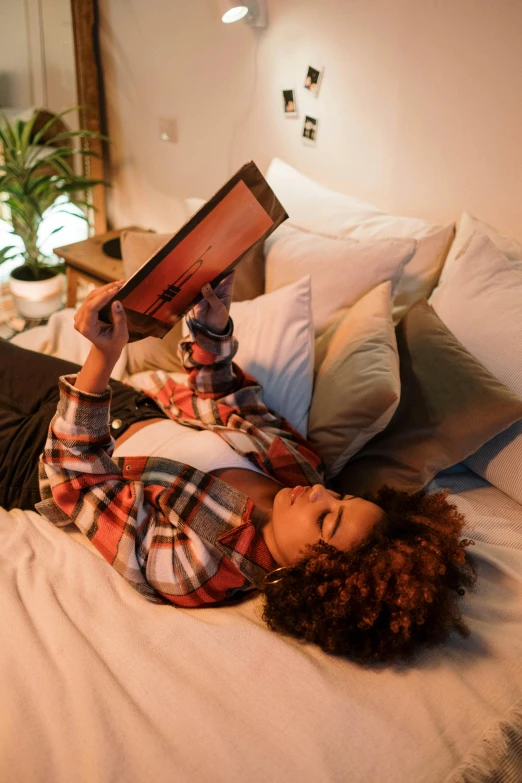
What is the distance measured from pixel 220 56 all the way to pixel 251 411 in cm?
149

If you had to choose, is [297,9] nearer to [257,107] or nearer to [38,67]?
[257,107]

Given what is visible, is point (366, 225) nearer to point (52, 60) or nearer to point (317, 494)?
point (317, 494)

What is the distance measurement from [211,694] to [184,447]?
1.67 feet

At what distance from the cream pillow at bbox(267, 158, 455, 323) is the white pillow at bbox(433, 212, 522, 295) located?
0.05m

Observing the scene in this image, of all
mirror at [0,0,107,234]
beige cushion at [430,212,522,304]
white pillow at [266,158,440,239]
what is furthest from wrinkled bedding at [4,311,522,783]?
mirror at [0,0,107,234]

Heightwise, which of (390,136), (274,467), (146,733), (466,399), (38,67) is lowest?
(146,733)

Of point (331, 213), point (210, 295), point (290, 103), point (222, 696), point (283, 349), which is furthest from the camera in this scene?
point (290, 103)

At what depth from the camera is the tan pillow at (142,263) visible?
1645mm

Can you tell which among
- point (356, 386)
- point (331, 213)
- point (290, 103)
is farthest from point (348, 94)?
point (356, 386)

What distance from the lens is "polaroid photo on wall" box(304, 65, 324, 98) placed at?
188cm

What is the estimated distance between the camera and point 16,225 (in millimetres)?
2668

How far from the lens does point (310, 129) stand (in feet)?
6.55

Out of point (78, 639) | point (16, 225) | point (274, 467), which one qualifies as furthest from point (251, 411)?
point (16, 225)

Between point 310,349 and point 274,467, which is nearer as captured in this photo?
point 274,467
